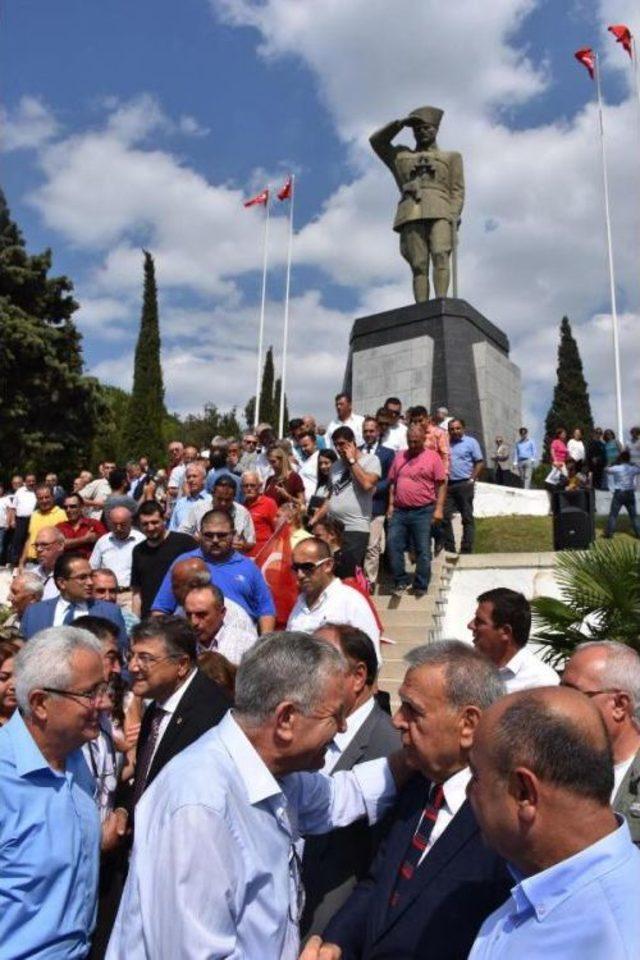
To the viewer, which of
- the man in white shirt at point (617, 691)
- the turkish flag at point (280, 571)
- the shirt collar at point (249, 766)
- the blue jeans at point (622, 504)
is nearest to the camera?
the shirt collar at point (249, 766)

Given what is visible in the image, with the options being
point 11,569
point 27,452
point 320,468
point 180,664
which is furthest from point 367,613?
point 27,452

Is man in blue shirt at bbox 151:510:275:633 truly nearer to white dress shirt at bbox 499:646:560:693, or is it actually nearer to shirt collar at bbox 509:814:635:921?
white dress shirt at bbox 499:646:560:693

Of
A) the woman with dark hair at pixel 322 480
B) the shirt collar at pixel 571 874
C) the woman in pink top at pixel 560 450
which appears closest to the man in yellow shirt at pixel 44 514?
the woman with dark hair at pixel 322 480

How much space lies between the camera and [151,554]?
21.6 feet

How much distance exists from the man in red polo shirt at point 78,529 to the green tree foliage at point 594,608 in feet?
14.8

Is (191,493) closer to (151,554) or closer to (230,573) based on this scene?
(151,554)

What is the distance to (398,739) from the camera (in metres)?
3.06

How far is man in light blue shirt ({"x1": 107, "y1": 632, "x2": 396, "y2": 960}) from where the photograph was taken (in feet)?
5.82

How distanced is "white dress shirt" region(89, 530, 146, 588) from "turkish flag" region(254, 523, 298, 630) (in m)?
1.12

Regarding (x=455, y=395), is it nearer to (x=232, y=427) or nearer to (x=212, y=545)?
(x=212, y=545)

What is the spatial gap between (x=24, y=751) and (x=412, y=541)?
6.64 m

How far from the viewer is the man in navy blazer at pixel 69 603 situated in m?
5.36

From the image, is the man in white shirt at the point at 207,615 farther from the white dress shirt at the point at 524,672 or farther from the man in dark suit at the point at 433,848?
the man in dark suit at the point at 433,848

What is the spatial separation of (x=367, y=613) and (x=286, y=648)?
9.12 ft
